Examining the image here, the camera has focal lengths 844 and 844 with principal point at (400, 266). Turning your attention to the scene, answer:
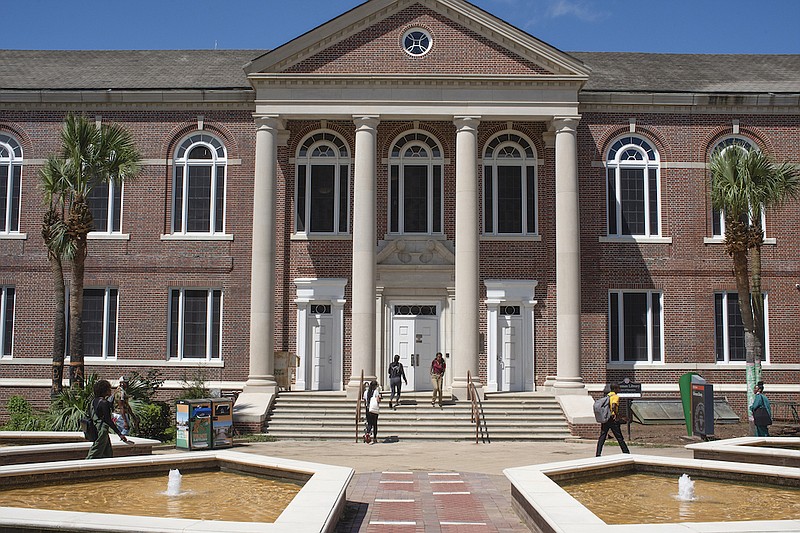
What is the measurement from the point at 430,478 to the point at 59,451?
637 cm

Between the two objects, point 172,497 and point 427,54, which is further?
point 427,54

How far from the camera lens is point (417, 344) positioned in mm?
26672

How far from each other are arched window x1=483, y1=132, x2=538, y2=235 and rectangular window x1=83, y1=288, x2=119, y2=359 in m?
12.1

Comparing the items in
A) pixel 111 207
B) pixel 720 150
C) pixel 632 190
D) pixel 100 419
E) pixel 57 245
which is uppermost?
pixel 720 150

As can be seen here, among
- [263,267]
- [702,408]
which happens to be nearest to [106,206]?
[263,267]

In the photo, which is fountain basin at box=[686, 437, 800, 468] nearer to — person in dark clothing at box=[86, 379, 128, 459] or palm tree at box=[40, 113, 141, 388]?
person in dark clothing at box=[86, 379, 128, 459]

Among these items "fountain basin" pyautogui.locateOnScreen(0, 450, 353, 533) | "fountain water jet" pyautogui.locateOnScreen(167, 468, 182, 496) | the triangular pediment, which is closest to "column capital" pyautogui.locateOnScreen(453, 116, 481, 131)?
the triangular pediment

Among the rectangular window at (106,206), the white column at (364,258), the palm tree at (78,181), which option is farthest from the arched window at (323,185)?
the palm tree at (78,181)

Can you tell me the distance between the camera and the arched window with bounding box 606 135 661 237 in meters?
27.0

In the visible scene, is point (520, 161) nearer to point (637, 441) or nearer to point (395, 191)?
point (395, 191)

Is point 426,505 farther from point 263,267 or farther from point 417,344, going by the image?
point 417,344

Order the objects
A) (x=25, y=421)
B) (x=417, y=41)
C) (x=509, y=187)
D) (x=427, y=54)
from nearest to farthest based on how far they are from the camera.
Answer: (x=25, y=421) < (x=427, y=54) < (x=417, y=41) < (x=509, y=187)

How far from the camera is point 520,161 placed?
2720cm

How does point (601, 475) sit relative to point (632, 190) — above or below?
below
